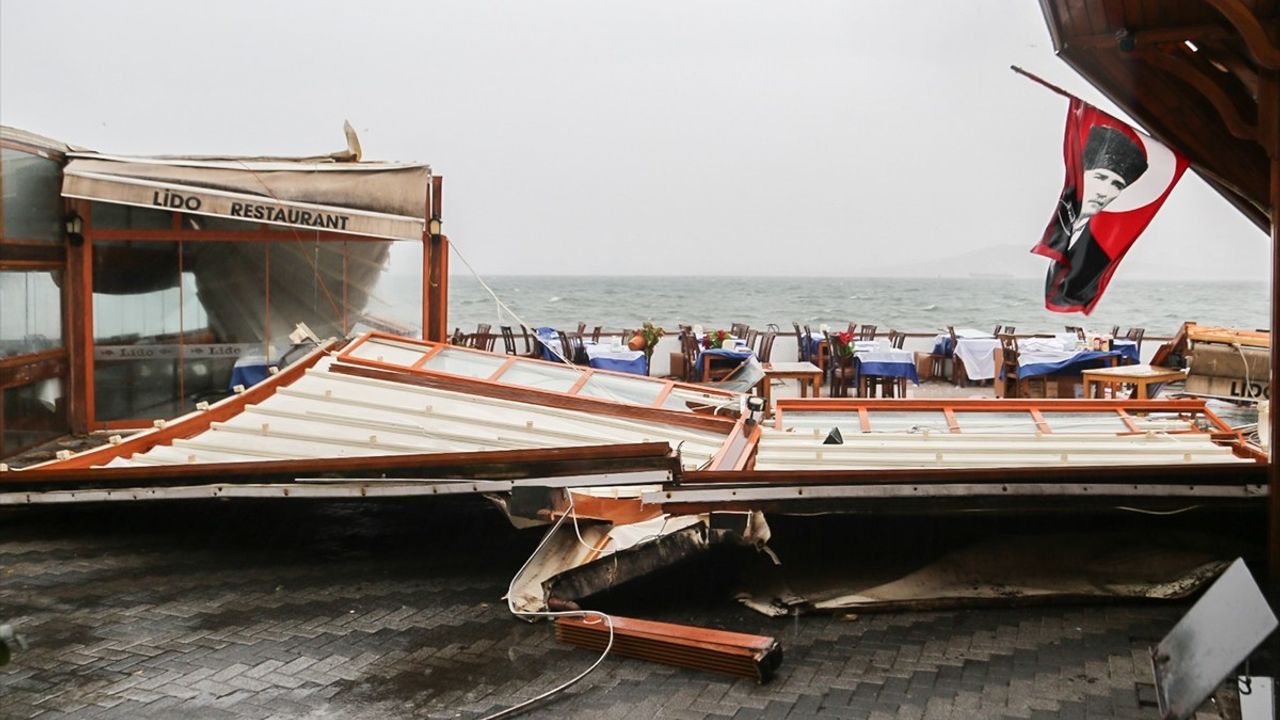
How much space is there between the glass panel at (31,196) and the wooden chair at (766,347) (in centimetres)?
914

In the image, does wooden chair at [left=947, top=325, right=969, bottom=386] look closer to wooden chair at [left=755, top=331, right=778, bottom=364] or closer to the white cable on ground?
wooden chair at [left=755, top=331, right=778, bottom=364]

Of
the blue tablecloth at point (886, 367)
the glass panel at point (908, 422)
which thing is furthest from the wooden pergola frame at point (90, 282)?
the blue tablecloth at point (886, 367)

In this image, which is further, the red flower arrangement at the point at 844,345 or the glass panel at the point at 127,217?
the red flower arrangement at the point at 844,345

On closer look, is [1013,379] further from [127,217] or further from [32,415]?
[32,415]

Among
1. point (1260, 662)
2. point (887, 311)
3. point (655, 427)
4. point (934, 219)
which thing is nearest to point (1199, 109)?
point (1260, 662)

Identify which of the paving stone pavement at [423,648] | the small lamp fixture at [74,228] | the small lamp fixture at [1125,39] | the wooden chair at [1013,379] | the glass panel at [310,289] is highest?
the small lamp fixture at [1125,39]

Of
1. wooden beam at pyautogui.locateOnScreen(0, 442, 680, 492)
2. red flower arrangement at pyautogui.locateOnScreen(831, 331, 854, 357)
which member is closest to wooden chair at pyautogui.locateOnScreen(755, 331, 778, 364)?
red flower arrangement at pyautogui.locateOnScreen(831, 331, 854, 357)

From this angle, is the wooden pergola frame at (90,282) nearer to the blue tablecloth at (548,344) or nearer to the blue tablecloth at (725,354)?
the blue tablecloth at (548,344)

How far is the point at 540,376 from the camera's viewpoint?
760 centimetres

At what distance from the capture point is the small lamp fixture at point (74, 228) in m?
9.65

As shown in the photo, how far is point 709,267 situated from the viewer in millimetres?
126812

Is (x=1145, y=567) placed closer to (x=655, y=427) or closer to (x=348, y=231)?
(x=655, y=427)

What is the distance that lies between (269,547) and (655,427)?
266cm

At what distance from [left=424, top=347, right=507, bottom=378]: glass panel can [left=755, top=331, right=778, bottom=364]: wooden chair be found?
7.87 m
